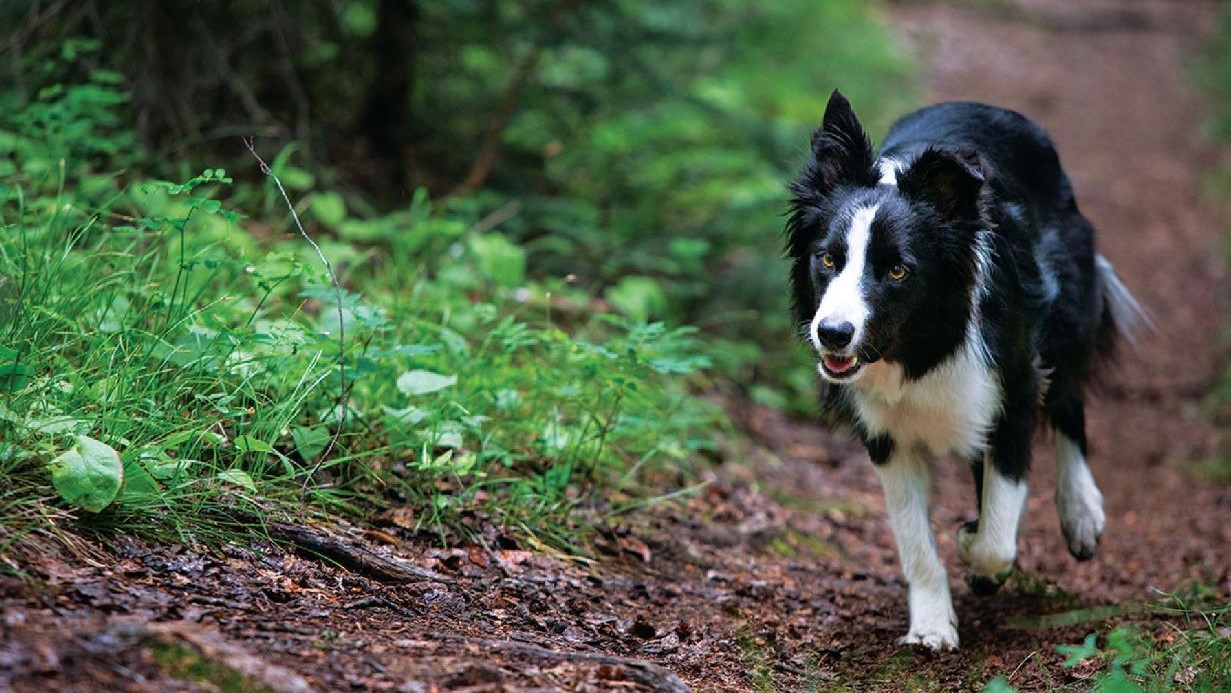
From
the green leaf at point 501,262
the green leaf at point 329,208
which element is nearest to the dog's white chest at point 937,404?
the green leaf at point 501,262

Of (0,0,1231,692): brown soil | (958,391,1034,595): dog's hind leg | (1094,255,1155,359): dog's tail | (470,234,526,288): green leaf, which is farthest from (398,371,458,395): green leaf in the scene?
(1094,255,1155,359): dog's tail

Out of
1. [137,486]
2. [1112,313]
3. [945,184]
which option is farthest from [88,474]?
[1112,313]

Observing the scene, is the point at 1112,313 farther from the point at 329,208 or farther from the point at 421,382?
the point at 329,208

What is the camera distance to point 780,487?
6289 millimetres

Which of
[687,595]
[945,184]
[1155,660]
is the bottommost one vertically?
[687,595]

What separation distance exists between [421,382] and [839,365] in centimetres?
152

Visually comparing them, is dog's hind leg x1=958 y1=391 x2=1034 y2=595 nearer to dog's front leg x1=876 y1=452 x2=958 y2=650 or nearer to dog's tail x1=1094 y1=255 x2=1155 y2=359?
dog's front leg x1=876 y1=452 x2=958 y2=650

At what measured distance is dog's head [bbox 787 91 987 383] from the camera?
394cm

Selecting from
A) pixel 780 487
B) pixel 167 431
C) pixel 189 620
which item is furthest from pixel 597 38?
pixel 189 620

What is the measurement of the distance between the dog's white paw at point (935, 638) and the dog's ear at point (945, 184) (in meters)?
1.45

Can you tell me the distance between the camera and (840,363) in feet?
A: 13.0

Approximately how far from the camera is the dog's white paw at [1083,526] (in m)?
4.95

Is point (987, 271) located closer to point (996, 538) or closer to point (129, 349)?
point (996, 538)

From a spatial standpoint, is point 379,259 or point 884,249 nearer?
point 884,249
